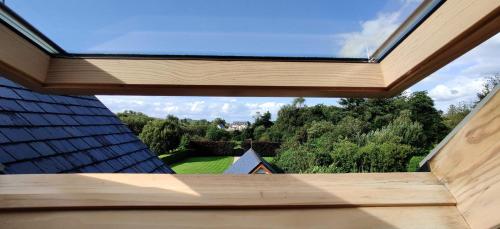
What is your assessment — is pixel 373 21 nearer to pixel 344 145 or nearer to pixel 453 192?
pixel 453 192

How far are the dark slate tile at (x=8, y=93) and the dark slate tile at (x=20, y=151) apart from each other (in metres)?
0.53

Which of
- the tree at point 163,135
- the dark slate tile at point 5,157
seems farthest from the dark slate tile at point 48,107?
the tree at point 163,135

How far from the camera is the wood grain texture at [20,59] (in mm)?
568

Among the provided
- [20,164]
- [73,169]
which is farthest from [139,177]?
[73,169]

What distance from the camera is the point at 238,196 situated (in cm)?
72

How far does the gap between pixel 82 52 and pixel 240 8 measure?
346mm

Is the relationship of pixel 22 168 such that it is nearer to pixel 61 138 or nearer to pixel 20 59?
pixel 61 138

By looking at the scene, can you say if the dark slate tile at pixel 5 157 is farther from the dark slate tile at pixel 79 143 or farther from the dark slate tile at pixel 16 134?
the dark slate tile at pixel 79 143

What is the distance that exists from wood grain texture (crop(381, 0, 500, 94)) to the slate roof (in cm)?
153

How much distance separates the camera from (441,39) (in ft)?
1.78

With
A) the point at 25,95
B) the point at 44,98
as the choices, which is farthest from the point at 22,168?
the point at 44,98

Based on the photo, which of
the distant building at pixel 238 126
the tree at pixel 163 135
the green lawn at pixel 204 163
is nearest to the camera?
the distant building at pixel 238 126

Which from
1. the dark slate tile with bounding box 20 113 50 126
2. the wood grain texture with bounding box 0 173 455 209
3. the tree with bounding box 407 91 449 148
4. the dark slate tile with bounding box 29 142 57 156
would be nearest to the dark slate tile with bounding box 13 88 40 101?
the dark slate tile with bounding box 20 113 50 126

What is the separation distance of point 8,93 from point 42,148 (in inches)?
21.6
